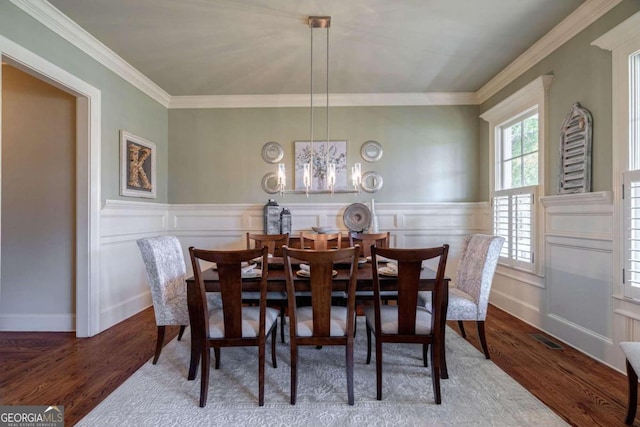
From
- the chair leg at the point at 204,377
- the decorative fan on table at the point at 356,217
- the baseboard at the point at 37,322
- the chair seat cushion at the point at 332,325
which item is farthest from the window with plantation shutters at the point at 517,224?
the baseboard at the point at 37,322

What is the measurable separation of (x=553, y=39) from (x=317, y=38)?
84.4 inches

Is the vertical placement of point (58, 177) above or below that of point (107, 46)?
below

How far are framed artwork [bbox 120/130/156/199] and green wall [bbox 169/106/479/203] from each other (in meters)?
0.44

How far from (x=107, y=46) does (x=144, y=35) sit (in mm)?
509

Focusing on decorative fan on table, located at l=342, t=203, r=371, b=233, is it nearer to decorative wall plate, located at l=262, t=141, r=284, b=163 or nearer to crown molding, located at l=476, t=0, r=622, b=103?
decorative wall plate, located at l=262, t=141, r=284, b=163

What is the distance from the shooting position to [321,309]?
74.2 inches

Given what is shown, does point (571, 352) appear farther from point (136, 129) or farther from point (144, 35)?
point (136, 129)

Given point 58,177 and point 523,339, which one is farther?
point 58,177

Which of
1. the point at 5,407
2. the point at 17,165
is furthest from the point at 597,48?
the point at 17,165

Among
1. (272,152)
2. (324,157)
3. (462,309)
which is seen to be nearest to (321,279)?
(462,309)

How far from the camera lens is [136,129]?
374 centimetres

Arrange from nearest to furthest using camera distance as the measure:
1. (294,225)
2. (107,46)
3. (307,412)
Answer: (307,412) < (107,46) < (294,225)

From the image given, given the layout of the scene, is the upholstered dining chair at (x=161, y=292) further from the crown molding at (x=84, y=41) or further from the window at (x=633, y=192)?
the window at (x=633, y=192)

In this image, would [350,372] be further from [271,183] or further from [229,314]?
[271,183]
